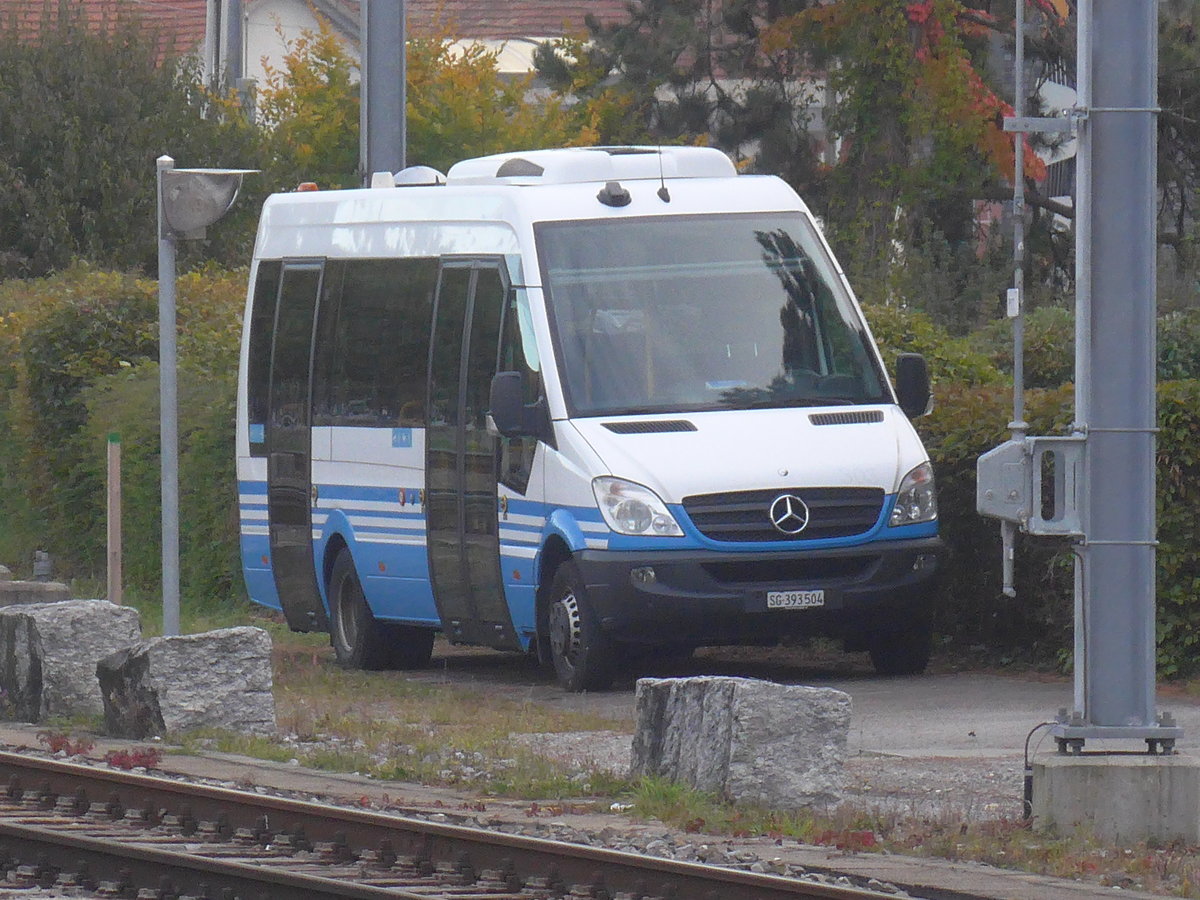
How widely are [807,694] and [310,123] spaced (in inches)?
1073

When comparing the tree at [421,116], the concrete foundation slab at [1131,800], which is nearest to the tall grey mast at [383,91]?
the concrete foundation slab at [1131,800]

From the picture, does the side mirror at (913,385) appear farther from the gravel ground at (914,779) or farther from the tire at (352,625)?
the tire at (352,625)

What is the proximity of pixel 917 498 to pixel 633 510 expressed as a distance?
154 cm

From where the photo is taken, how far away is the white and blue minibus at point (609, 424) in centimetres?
1381

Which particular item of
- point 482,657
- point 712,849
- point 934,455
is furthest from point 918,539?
point 712,849

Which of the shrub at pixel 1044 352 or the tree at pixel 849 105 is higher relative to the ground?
the tree at pixel 849 105

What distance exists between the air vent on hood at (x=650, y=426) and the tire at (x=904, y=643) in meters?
1.51

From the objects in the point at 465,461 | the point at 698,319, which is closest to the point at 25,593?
A: the point at 465,461

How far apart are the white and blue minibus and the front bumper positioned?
0.5 inches

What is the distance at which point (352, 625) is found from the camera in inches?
657

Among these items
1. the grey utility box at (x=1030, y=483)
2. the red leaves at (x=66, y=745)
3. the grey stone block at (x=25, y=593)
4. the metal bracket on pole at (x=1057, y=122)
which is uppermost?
the metal bracket on pole at (x=1057, y=122)

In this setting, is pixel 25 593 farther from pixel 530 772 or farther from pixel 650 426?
pixel 530 772

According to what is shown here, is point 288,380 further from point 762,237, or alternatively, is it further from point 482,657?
point 762,237

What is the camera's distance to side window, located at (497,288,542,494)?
565 inches
